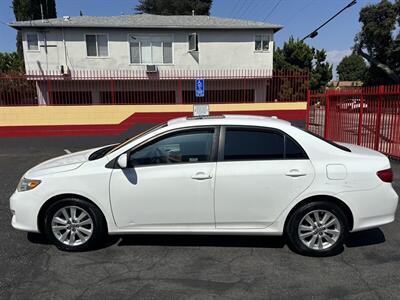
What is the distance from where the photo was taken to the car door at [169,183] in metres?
3.57

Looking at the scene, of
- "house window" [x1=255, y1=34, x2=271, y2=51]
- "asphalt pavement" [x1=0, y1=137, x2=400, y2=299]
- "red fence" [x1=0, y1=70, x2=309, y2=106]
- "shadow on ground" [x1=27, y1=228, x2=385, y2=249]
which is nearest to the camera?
"asphalt pavement" [x1=0, y1=137, x2=400, y2=299]

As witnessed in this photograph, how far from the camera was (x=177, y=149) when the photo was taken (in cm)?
370

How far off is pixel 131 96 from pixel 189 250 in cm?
1439

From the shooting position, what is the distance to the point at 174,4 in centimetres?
3975

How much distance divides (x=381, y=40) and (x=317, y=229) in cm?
3391

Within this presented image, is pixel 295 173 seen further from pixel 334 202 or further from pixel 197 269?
pixel 197 269

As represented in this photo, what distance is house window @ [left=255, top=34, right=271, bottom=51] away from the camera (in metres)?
19.3

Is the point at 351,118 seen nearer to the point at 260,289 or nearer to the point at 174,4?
the point at 260,289

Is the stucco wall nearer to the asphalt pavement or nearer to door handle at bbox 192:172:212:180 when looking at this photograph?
the asphalt pavement

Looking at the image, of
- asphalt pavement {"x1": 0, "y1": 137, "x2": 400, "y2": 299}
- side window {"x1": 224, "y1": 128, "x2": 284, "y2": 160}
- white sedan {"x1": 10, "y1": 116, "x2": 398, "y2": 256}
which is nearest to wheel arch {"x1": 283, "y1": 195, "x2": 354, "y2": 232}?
white sedan {"x1": 10, "y1": 116, "x2": 398, "y2": 256}

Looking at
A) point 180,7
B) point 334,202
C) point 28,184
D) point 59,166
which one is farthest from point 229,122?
point 180,7

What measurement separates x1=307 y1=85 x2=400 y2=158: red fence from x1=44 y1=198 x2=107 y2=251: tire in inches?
297

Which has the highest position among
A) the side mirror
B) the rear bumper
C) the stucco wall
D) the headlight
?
the stucco wall

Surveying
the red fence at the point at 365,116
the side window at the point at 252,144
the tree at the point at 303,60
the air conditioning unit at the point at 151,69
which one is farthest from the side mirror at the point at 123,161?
the tree at the point at 303,60
